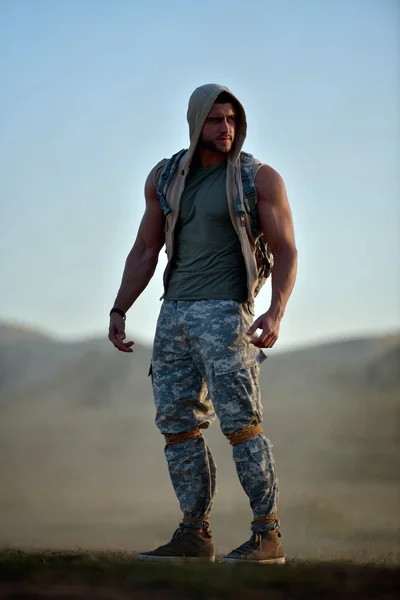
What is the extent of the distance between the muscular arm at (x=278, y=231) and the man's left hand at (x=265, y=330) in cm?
10

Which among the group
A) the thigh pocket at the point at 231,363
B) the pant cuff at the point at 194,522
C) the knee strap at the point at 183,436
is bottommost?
the pant cuff at the point at 194,522

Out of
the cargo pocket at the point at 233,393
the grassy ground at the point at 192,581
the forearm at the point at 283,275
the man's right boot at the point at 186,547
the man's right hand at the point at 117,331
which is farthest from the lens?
the man's right hand at the point at 117,331

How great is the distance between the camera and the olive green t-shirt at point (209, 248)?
6164 millimetres

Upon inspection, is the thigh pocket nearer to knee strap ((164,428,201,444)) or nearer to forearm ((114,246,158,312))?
knee strap ((164,428,201,444))

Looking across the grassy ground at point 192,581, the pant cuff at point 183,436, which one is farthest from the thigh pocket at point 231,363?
the grassy ground at point 192,581

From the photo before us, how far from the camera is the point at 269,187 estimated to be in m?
6.16

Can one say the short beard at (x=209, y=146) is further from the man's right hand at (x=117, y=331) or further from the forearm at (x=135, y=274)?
the man's right hand at (x=117, y=331)

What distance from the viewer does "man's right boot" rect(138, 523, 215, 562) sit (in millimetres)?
6195

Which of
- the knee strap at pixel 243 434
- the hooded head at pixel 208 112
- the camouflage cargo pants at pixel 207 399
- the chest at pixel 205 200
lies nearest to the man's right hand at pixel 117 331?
the camouflage cargo pants at pixel 207 399

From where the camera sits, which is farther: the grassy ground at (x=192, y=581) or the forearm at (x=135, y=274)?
the forearm at (x=135, y=274)

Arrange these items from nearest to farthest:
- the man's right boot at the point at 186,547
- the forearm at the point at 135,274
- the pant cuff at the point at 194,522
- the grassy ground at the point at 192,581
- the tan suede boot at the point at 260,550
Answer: the grassy ground at the point at 192,581
the tan suede boot at the point at 260,550
the man's right boot at the point at 186,547
the pant cuff at the point at 194,522
the forearm at the point at 135,274

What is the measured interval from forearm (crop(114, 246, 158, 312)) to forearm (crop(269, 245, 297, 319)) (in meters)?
0.94

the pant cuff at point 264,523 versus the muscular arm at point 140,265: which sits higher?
the muscular arm at point 140,265

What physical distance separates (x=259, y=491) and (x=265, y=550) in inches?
12.7
